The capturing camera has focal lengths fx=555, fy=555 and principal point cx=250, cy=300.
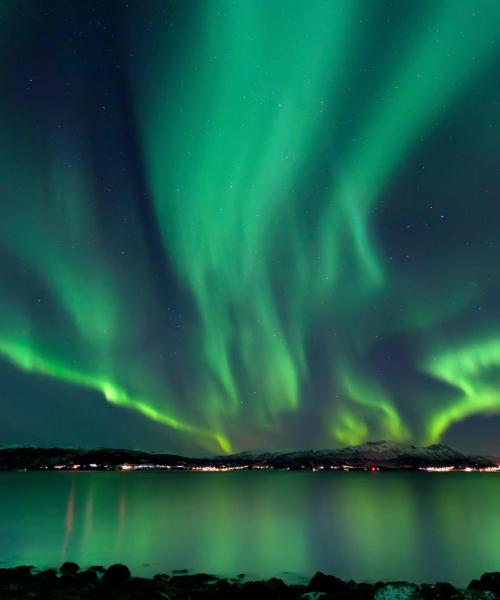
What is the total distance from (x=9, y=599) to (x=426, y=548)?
2780 cm

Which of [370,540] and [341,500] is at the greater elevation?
[341,500]

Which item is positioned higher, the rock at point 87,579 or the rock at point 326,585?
the rock at point 87,579

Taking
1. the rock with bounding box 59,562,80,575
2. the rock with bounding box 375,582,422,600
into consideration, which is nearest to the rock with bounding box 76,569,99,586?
the rock with bounding box 59,562,80,575

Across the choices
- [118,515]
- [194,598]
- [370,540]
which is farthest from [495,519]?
[194,598]

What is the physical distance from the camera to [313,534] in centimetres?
4131

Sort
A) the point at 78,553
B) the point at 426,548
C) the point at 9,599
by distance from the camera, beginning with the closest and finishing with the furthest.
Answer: the point at 9,599, the point at 78,553, the point at 426,548

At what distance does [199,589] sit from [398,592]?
23.0 feet

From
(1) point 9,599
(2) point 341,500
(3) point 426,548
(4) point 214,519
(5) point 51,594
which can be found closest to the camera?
(1) point 9,599

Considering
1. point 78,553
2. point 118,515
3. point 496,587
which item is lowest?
point 496,587

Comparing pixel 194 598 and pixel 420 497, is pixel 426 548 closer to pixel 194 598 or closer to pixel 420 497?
pixel 194 598

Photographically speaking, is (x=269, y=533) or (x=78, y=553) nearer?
(x=78, y=553)

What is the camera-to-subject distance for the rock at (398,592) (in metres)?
15.1

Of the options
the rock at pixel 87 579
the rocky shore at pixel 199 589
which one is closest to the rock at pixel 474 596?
the rocky shore at pixel 199 589

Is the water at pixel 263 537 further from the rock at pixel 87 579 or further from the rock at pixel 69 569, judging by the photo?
the rock at pixel 87 579
